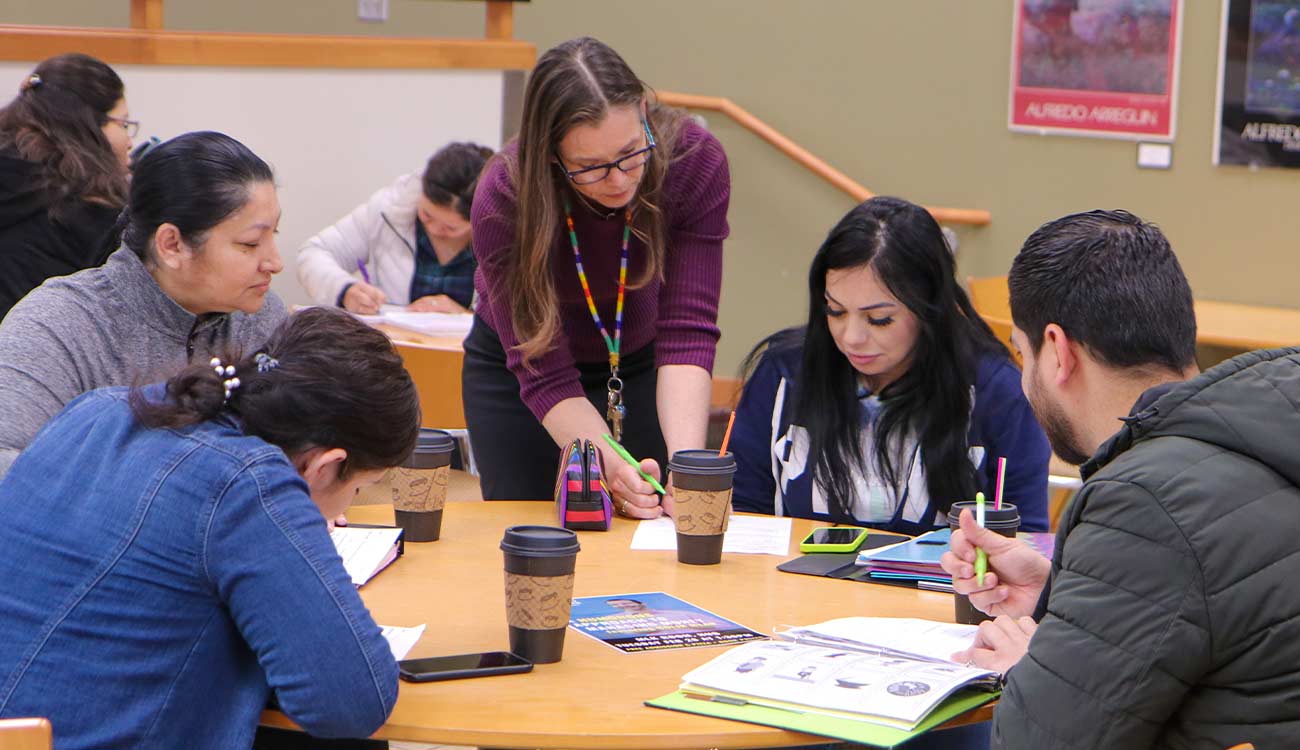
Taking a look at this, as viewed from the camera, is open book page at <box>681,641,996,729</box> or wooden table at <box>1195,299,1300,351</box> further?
wooden table at <box>1195,299,1300,351</box>

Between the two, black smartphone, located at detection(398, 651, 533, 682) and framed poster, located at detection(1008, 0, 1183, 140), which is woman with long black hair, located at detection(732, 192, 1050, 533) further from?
framed poster, located at detection(1008, 0, 1183, 140)

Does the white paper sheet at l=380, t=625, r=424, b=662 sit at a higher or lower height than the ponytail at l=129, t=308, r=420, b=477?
lower

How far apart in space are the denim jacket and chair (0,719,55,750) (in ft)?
0.69

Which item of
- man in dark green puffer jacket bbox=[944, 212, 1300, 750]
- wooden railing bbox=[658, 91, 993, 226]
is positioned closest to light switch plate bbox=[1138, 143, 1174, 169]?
wooden railing bbox=[658, 91, 993, 226]

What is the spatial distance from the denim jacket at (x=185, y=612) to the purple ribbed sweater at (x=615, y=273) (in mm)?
1161

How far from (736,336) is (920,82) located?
135cm

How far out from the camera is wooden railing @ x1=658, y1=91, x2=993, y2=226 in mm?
6223

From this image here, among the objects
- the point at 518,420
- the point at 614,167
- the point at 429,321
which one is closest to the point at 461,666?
the point at 614,167

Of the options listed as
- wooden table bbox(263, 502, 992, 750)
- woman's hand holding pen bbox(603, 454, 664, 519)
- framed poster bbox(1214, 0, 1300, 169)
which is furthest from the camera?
framed poster bbox(1214, 0, 1300, 169)

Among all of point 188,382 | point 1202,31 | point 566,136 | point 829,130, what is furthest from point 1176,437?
point 829,130

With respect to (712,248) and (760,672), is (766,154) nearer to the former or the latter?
(712,248)

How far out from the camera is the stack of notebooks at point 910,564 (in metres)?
2.12

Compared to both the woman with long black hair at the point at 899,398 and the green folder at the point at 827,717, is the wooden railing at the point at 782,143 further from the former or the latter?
the green folder at the point at 827,717

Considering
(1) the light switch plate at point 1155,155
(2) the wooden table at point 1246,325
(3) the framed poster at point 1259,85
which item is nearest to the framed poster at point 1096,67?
(1) the light switch plate at point 1155,155
